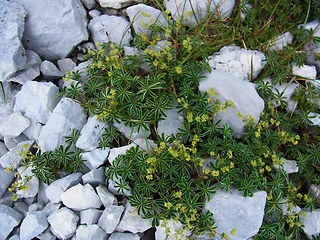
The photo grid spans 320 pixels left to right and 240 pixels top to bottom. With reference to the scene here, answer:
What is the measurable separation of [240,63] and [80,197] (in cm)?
298

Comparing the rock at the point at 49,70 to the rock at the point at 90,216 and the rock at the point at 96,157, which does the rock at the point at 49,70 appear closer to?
the rock at the point at 96,157

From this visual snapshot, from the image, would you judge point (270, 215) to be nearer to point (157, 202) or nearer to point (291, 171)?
point (291, 171)

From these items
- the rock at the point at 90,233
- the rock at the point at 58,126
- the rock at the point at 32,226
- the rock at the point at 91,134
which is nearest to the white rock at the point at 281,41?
the rock at the point at 91,134

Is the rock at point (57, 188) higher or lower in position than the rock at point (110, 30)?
lower

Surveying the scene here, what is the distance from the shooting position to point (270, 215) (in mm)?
3729

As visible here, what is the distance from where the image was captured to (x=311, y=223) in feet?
12.5

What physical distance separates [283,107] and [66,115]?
314cm

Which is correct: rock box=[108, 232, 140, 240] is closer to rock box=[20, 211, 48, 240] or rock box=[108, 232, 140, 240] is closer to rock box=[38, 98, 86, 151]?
rock box=[20, 211, 48, 240]

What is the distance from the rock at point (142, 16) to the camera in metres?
4.66

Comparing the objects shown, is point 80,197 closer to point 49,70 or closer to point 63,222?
point 63,222

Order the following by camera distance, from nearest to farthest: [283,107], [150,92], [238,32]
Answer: [150,92] < [283,107] < [238,32]

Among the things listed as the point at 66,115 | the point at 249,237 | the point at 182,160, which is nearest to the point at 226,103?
the point at 182,160

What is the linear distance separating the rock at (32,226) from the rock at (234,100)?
258 centimetres

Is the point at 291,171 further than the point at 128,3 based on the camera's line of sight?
No
